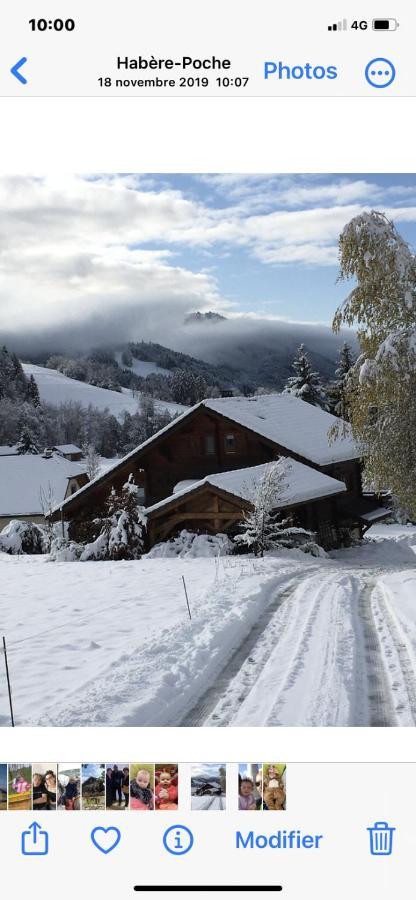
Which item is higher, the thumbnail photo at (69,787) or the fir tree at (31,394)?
the fir tree at (31,394)

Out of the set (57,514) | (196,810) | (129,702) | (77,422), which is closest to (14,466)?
(57,514)

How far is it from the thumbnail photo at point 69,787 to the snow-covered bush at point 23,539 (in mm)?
27322

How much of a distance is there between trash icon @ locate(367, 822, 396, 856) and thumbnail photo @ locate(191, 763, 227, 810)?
0.88 metres

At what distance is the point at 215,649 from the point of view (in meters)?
10.2

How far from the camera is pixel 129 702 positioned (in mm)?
8000

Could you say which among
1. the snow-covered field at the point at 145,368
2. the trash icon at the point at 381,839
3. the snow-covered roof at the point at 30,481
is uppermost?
the snow-covered field at the point at 145,368

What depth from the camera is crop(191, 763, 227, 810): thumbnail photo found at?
4301 mm

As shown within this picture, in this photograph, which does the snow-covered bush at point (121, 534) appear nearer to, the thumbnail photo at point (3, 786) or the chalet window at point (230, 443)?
the chalet window at point (230, 443)

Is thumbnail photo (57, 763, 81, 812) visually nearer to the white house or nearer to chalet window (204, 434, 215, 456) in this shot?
chalet window (204, 434, 215, 456)

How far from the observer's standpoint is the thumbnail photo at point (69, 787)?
4.29 metres
